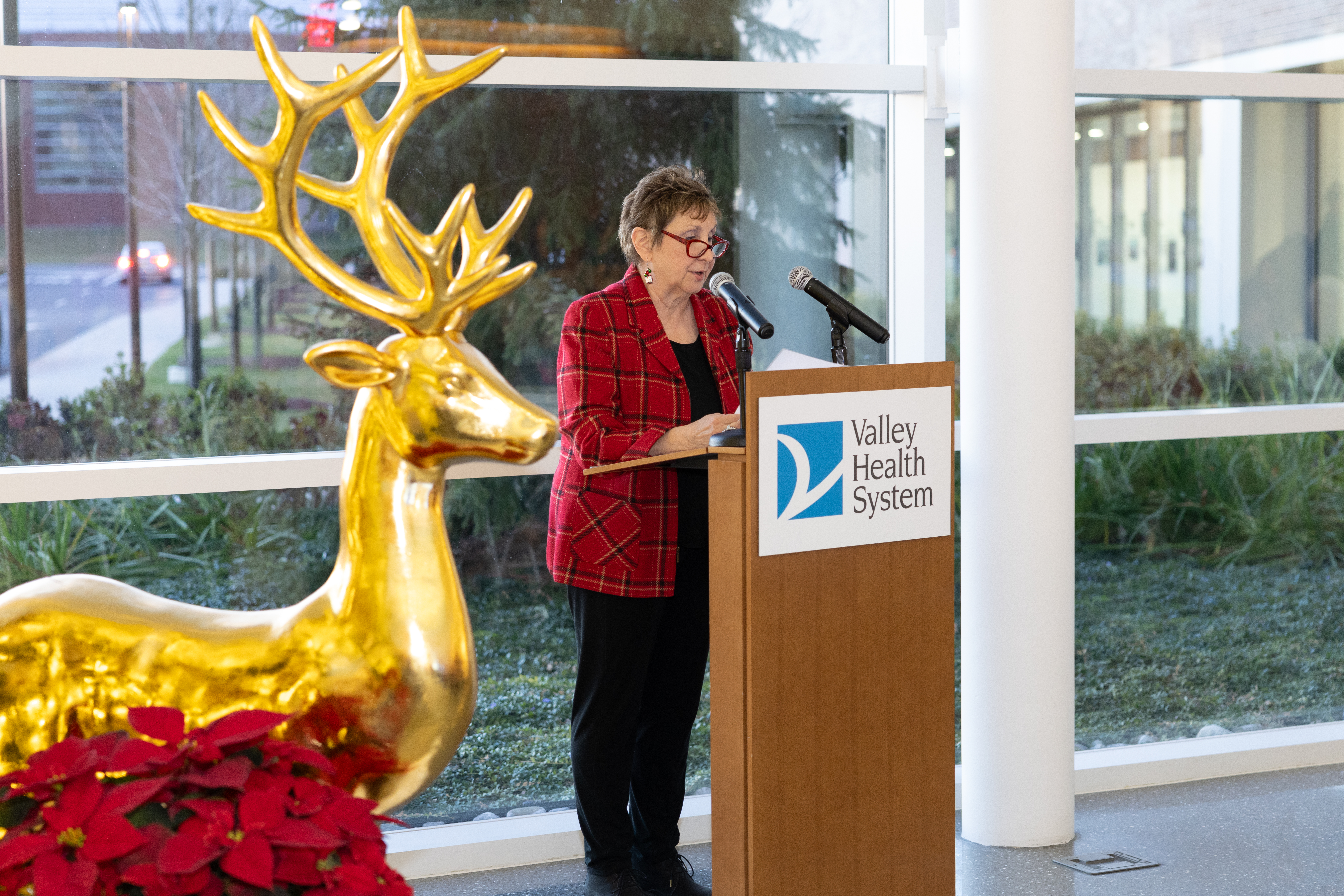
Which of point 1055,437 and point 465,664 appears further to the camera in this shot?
point 1055,437

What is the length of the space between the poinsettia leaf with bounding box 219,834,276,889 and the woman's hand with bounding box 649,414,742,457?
1.18 m

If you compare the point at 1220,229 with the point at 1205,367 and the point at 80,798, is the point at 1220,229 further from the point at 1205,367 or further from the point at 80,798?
the point at 80,798

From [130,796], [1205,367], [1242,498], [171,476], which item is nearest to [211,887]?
[130,796]

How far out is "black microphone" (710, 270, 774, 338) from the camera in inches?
88.4

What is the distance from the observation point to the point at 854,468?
2.46m

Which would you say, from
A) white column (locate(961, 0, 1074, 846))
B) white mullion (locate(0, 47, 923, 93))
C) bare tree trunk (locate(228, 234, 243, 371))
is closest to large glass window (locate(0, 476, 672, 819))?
bare tree trunk (locate(228, 234, 243, 371))

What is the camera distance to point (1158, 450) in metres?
4.97

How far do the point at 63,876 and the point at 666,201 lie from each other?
5.89 ft

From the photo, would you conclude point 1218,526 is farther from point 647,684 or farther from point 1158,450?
point 647,684

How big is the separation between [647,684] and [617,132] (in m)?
1.60

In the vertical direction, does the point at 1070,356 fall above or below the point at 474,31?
below

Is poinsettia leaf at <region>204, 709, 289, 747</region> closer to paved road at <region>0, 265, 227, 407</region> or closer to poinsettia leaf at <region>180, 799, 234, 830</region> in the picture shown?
poinsettia leaf at <region>180, 799, 234, 830</region>

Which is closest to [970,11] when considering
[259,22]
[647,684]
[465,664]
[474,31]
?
[474,31]

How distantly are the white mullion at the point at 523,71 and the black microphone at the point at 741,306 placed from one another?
114 centimetres
